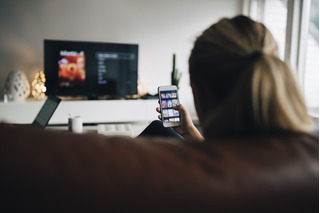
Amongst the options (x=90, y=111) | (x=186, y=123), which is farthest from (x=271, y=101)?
(x=90, y=111)

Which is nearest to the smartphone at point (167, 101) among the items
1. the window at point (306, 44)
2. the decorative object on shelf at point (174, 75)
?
the window at point (306, 44)

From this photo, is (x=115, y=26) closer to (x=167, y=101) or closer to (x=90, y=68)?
(x=90, y=68)

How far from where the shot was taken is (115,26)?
155 inches

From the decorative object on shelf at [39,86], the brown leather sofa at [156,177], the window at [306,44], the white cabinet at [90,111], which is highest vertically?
the window at [306,44]

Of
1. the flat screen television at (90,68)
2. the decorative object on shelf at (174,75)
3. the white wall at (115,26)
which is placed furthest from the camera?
the decorative object on shelf at (174,75)

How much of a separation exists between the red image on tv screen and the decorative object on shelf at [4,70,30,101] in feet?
1.38

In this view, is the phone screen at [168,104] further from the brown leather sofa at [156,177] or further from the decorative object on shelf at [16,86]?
the decorative object on shelf at [16,86]

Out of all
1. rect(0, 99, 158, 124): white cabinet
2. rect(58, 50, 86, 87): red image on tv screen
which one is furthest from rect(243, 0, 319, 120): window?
rect(58, 50, 86, 87): red image on tv screen

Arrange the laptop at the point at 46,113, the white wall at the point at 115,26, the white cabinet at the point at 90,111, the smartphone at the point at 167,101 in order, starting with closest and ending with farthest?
the laptop at the point at 46,113, the smartphone at the point at 167,101, the white cabinet at the point at 90,111, the white wall at the point at 115,26

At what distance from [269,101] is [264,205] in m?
0.16

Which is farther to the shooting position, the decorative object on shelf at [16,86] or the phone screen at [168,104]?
the decorative object on shelf at [16,86]

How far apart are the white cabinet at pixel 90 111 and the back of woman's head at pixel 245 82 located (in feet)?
10.2

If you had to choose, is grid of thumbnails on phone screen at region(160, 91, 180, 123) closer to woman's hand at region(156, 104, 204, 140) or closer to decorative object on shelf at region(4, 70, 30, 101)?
woman's hand at region(156, 104, 204, 140)

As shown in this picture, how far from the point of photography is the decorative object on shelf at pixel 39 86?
11.8 feet
